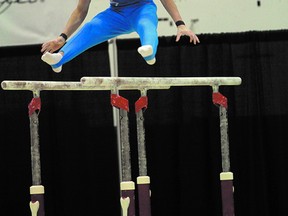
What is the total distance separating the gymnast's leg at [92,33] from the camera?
5.38 metres

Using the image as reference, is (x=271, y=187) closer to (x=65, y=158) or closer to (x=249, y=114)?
(x=249, y=114)

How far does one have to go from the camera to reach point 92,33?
5.41 meters

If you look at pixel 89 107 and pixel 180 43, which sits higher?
pixel 180 43

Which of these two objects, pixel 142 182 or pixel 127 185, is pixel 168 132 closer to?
pixel 142 182

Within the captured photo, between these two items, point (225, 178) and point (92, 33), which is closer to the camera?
point (92, 33)

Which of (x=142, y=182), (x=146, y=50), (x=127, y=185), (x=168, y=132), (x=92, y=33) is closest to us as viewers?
(x=146, y=50)

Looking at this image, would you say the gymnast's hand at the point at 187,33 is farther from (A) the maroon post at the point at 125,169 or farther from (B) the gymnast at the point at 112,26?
(A) the maroon post at the point at 125,169

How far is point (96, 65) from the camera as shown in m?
8.29

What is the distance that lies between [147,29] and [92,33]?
50cm

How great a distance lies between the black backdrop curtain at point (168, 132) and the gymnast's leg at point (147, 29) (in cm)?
288

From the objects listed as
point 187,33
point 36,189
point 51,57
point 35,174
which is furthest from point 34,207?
point 187,33

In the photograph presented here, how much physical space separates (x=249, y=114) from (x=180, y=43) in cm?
122

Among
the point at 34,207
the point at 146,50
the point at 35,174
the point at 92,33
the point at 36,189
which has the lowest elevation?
the point at 34,207

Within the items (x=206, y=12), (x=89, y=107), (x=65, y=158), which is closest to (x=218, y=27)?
(x=206, y=12)
